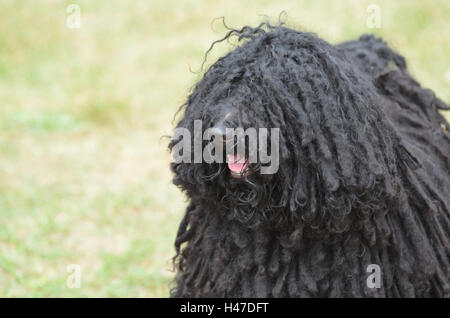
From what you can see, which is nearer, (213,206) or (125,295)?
(213,206)

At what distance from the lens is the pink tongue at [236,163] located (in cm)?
207

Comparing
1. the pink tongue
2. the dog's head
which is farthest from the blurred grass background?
the pink tongue

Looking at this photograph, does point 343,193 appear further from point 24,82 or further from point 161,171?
point 24,82

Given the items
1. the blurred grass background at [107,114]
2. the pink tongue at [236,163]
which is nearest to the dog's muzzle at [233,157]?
the pink tongue at [236,163]

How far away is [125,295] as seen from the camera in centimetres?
327

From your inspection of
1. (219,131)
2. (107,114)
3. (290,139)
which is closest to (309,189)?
(290,139)

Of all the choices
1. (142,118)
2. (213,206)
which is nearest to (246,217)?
(213,206)

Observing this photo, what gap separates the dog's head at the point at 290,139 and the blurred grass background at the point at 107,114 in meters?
0.37

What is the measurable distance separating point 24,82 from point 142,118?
1.40 meters

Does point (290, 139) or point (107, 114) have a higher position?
point (107, 114)

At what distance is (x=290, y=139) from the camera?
2.08 metres

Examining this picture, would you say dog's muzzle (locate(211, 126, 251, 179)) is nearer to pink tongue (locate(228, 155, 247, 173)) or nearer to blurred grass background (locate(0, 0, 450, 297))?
pink tongue (locate(228, 155, 247, 173))

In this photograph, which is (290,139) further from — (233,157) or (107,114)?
(107,114)

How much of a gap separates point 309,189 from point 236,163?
0.76 ft
